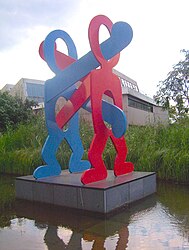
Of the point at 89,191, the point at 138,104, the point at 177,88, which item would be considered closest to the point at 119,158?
the point at 89,191

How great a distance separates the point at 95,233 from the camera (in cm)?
353

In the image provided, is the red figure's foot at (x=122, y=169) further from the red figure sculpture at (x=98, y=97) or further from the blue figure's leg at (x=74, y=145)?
the blue figure's leg at (x=74, y=145)

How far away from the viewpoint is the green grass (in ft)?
21.7

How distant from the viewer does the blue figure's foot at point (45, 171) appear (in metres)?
5.34

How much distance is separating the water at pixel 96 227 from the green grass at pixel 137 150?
4.95 ft

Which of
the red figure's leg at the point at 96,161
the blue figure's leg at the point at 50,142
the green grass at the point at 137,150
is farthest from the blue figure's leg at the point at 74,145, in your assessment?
the green grass at the point at 137,150

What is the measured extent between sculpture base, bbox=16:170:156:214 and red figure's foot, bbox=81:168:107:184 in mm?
88

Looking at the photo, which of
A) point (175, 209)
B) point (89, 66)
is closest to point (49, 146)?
point (89, 66)

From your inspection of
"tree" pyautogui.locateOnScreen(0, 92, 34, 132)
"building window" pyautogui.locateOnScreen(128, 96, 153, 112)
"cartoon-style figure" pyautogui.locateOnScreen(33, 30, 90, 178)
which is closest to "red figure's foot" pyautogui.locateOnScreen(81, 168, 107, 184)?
"cartoon-style figure" pyautogui.locateOnScreen(33, 30, 90, 178)

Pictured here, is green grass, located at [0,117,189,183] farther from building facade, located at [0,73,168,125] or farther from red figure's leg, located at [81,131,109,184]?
building facade, located at [0,73,168,125]

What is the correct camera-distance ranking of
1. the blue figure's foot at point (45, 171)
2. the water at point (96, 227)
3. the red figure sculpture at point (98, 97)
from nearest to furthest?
1. the water at point (96, 227)
2. the red figure sculpture at point (98, 97)
3. the blue figure's foot at point (45, 171)

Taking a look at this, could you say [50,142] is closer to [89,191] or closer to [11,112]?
[89,191]

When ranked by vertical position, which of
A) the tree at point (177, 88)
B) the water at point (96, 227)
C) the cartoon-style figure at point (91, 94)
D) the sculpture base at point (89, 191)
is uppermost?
the tree at point (177, 88)

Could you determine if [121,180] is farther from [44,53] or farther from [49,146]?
[44,53]
